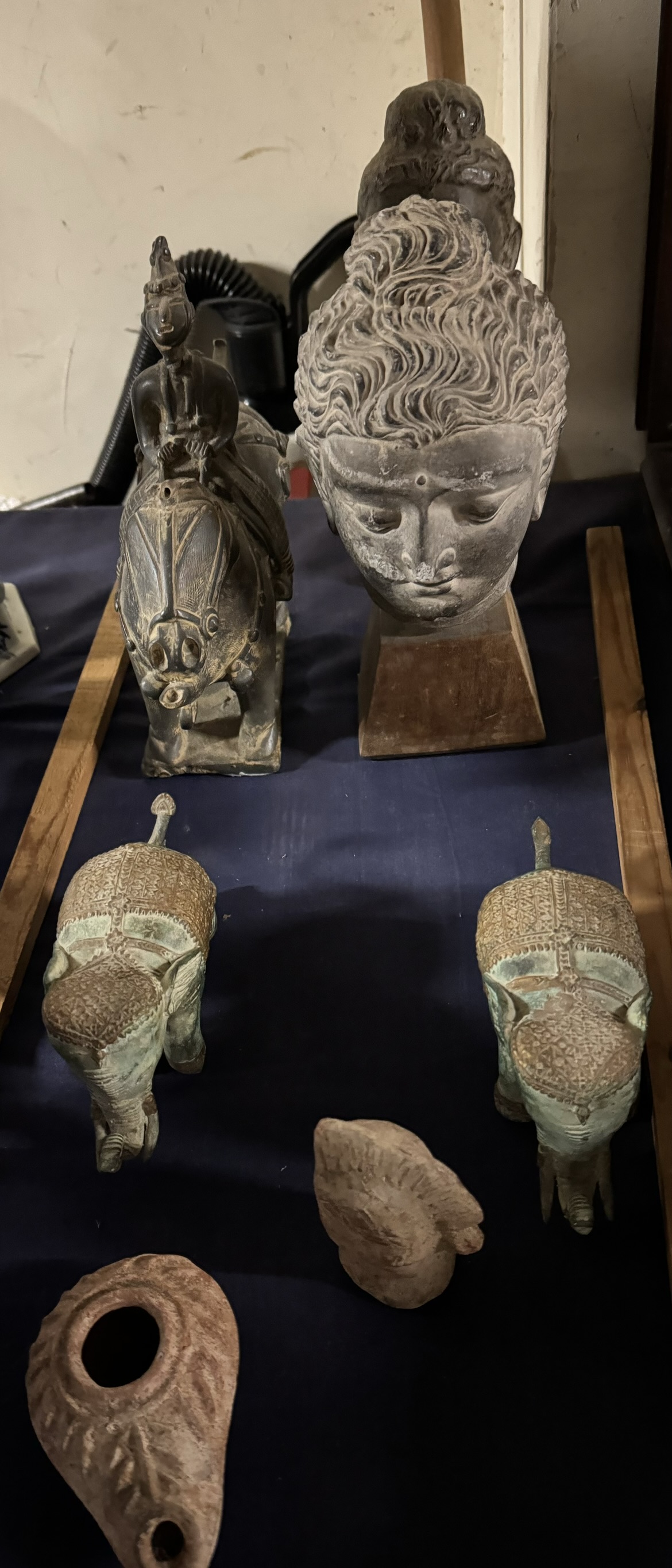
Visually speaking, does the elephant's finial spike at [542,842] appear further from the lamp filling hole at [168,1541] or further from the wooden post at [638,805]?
the lamp filling hole at [168,1541]

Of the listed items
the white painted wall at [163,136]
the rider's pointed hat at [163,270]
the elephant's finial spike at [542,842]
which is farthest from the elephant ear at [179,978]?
the white painted wall at [163,136]

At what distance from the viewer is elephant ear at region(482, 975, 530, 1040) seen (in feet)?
4.66

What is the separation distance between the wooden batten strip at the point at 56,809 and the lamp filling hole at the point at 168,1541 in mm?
804

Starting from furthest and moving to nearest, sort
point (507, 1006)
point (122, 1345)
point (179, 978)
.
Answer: point (179, 978) < point (507, 1006) < point (122, 1345)

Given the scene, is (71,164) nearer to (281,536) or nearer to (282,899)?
(281,536)

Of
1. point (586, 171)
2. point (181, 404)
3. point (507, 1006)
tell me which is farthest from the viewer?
point (586, 171)

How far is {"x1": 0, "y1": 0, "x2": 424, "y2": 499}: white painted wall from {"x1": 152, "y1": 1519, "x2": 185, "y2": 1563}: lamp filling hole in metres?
2.81

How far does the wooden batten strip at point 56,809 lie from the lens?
73.9 inches

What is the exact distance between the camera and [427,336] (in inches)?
56.7

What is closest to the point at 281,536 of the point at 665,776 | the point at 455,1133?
the point at 665,776

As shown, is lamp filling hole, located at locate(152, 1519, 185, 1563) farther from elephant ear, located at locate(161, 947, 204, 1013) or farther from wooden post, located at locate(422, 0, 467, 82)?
wooden post, located at locate(422, 0, 467, 82)

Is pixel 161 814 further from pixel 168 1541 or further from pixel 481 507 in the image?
pixel 168 1541

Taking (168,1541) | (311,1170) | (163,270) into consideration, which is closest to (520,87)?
(163,270)

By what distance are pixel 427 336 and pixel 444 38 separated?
1130 mm
